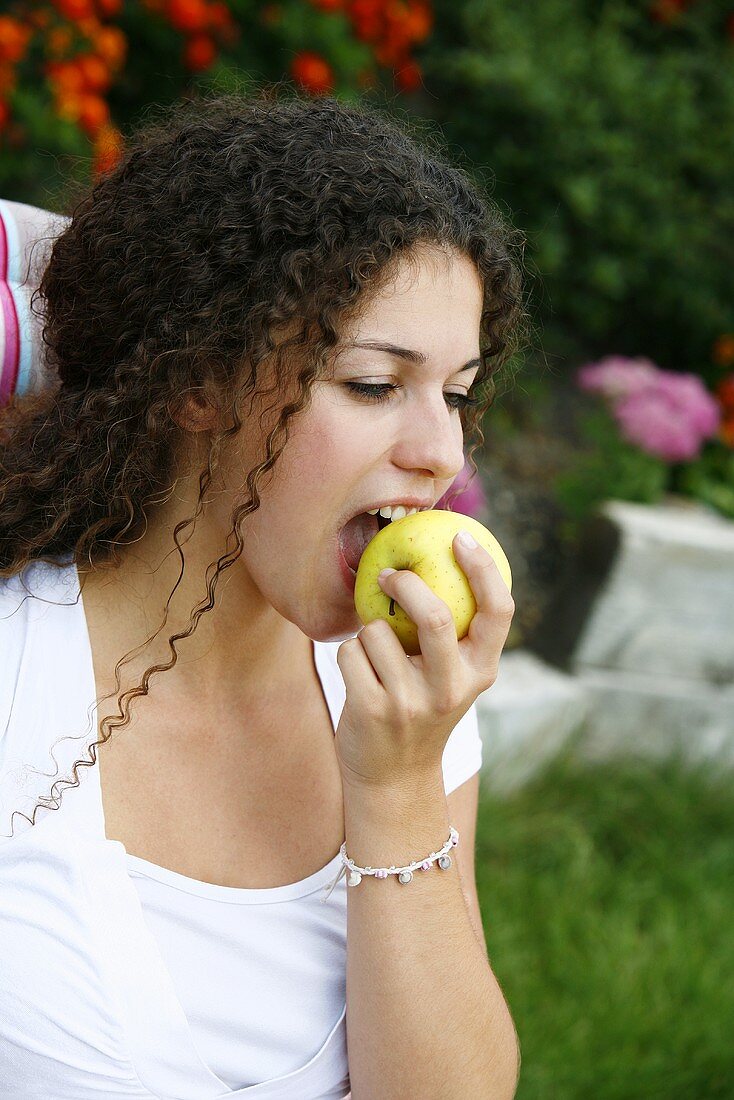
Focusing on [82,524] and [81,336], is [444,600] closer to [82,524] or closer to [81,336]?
[82,524]

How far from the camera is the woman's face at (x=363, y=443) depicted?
1528 mm

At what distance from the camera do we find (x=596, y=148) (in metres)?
4.39

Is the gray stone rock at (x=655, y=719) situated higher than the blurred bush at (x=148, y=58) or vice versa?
the blurred bush at (x=148, y=58)

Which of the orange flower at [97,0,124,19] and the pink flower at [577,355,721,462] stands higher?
the orange flower at [97,0,124,19]

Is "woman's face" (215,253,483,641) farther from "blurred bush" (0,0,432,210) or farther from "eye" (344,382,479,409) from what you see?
"blurred bush" (0,0,432,210)

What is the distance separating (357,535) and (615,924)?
2049 mm

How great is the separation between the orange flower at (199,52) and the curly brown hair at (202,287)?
221 centimetres

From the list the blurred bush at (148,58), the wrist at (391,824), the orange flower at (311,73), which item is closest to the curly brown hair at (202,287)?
the wrist at (391,824)

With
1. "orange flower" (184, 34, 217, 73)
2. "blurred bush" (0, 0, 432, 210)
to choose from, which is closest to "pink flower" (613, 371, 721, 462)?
"blurred bush" (0, 0, 432, 210)

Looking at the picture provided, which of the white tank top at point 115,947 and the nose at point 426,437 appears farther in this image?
the nose at point 426,437

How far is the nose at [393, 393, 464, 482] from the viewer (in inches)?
61.4

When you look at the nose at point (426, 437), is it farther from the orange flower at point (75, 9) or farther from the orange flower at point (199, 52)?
the orange flower at point (199, 52)

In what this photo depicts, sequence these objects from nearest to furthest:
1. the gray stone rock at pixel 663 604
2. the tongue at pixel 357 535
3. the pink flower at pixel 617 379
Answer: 1. the tongue at pixel 357 535
2. the gray stone rock at pixel 663 604
3. the pink flower at pixel 617 379

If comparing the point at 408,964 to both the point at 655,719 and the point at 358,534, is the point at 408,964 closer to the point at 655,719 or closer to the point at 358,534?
the point at 358,534
